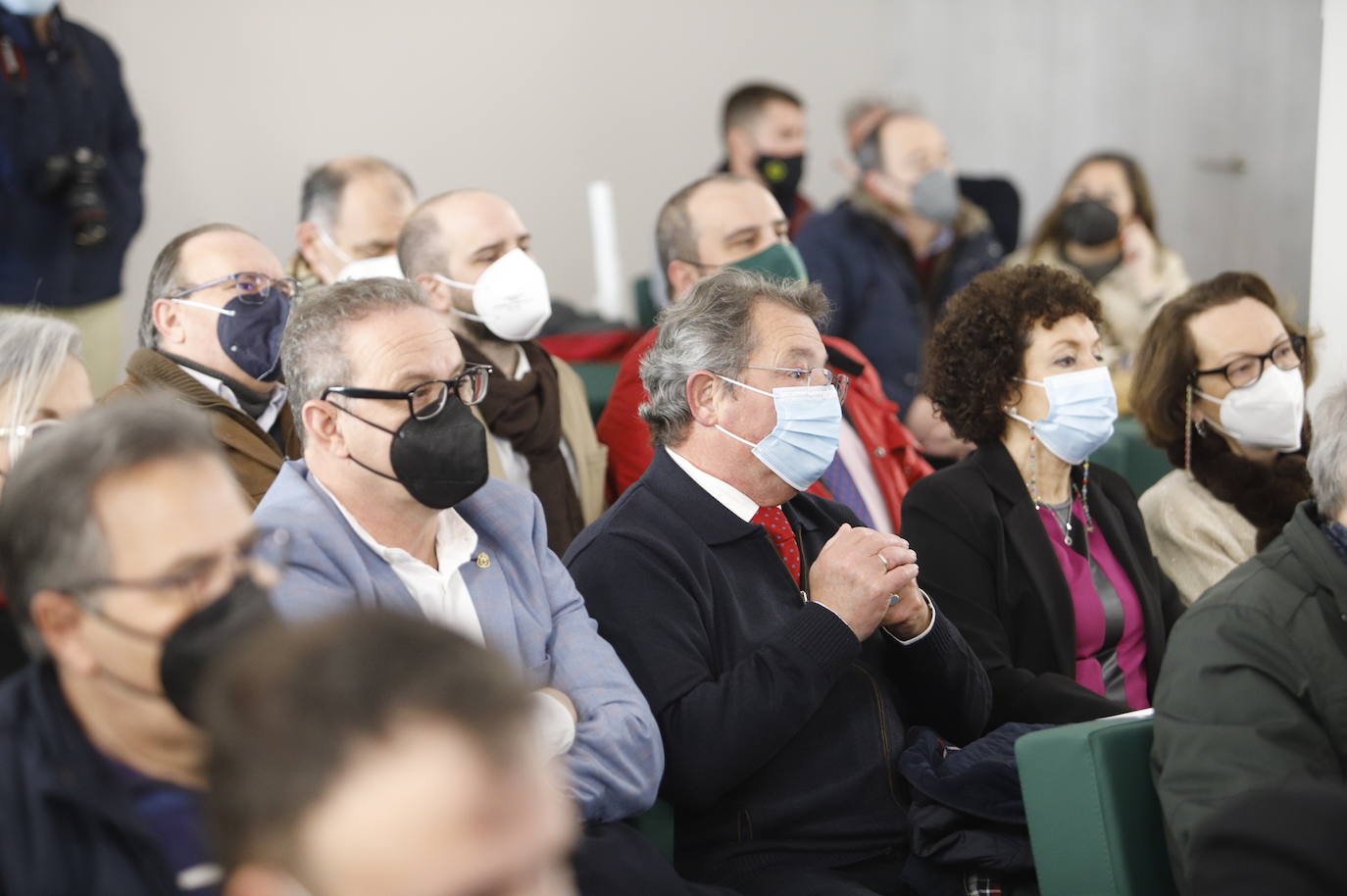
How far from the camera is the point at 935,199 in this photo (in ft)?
17.0

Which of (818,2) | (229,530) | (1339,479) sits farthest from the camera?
(818,2)

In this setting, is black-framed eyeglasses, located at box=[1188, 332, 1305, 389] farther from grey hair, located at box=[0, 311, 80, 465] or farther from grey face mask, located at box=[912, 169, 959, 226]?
grey hair, located at box=[0, 311, 80, 465]

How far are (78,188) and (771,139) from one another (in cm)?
254

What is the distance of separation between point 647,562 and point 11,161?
3105 millimetres

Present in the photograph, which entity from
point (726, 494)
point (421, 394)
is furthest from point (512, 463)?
point (421, 394)

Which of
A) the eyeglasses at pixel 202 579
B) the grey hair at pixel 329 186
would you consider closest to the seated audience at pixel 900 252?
the grey hair at pixel 329 186

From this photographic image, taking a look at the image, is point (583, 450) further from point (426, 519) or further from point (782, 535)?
point (426, 519)

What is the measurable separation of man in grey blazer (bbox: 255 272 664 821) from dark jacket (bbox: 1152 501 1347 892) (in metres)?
0.72

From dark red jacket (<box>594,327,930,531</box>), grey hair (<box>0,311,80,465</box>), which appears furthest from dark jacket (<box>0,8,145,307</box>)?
grey hair (<box>0,311,80,465</box>)

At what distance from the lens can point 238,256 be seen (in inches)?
122

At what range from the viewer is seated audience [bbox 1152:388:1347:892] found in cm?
196

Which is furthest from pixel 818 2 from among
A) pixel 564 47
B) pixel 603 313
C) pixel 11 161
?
pixel 11 161

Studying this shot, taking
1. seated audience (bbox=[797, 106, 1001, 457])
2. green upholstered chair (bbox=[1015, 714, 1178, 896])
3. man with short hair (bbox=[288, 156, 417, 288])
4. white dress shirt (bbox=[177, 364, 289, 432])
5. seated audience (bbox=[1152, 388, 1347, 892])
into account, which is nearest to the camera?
seated audience (bbox=[1152, 388, 1347, 892])

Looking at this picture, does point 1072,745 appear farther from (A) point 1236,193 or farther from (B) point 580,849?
(A) point 1236,193
